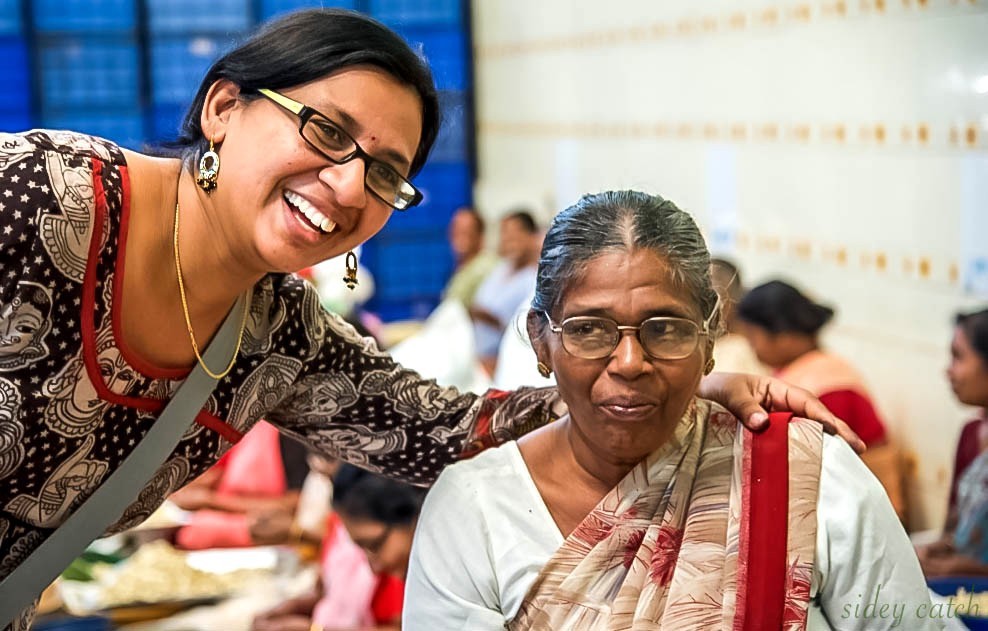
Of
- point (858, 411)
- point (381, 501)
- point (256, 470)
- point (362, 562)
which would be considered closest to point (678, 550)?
point (381, 501)

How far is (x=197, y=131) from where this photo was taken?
1.83 meters

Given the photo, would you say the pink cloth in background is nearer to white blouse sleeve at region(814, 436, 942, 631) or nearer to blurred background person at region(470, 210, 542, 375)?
blurred background person at region(470, 210, 542, 375)

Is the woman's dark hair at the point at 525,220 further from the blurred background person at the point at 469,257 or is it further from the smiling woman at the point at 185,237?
the smiling woman at the point at 185,237

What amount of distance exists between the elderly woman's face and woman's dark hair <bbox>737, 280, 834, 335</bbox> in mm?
3054

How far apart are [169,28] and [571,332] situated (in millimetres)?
8120

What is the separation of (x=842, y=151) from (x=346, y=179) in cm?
366

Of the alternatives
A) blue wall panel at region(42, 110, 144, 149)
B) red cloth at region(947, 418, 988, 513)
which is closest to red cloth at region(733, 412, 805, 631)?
red cloth at region(947, 418, 988, 513)

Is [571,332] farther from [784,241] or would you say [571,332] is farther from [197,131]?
[784,241]

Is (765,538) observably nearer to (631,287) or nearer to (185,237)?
(631,287)

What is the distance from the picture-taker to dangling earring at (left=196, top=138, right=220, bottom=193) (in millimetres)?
1741

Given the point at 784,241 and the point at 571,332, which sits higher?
the point at 571,332

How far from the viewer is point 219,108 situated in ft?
5.80

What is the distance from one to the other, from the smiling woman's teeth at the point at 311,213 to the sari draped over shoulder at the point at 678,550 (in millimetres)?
564

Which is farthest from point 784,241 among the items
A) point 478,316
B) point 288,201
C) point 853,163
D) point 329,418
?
point 288,201
